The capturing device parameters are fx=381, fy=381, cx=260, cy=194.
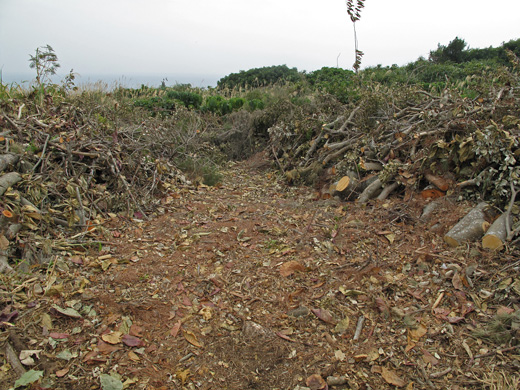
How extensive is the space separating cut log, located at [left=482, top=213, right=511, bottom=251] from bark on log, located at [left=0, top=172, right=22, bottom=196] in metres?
3.66

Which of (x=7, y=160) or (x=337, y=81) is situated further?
(x=337, y=81)

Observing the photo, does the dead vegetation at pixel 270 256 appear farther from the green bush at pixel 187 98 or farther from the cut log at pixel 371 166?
the green bush at pixel 187 98

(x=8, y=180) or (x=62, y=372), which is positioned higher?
(x=8, y=180)

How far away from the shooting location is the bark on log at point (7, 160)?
10.3 ft

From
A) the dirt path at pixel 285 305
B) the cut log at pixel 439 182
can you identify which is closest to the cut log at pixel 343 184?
the dirt path at pixel 285 305

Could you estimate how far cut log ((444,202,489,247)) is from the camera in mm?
2988

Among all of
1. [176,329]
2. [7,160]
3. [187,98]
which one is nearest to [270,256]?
[176,329]

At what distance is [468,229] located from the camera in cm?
302

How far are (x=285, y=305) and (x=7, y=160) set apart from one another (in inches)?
102

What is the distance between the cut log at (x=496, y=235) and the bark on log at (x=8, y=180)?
12.0 feet

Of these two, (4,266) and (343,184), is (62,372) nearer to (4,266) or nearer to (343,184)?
(4,266)

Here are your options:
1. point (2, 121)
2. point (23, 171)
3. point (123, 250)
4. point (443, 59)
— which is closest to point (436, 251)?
point (123, 250)

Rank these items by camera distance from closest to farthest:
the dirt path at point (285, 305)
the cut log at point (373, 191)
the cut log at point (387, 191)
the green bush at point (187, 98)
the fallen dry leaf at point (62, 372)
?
the fallen dry leaf at point (62, 372)
the dirt path at point (285, 305)
the cut log at point (387, 191)
the cut log at point (373, 191)
the green bush at point (187, 98)

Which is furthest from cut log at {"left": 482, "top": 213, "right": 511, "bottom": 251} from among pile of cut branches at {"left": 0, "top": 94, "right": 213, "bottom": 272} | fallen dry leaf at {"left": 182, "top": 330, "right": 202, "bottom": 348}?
pile of cut branches at {"left": 0, "top": 94, "right": 213, "bottom": 272}
